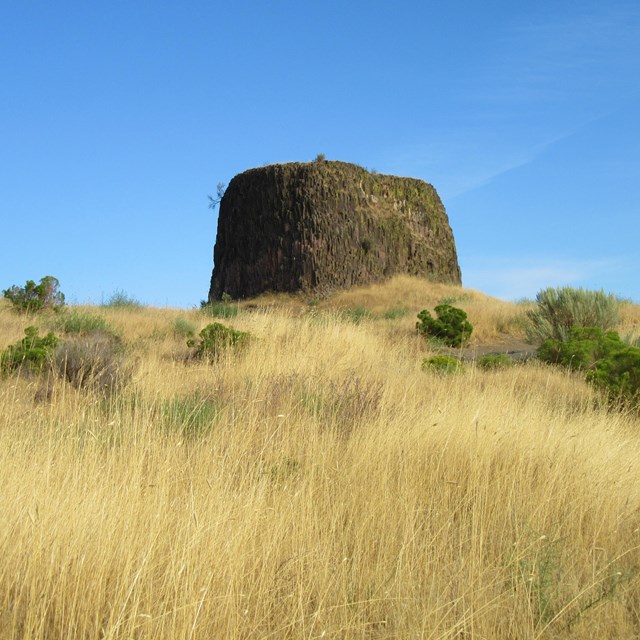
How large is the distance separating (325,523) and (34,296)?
14.6m

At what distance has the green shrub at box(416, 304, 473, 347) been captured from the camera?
596 inches

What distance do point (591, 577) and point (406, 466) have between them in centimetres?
151

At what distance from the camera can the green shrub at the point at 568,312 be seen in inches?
600

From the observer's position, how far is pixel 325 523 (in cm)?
399

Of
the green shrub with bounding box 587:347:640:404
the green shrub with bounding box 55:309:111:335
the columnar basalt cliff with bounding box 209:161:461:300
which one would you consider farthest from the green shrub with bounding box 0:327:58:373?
the columnar basalt cliff with bounding box 209:161:461:300

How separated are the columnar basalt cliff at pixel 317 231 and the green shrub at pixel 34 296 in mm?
9030

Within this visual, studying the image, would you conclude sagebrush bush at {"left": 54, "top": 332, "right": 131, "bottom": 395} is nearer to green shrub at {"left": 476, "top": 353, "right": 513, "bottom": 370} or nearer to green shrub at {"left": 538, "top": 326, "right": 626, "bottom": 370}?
green shrub at {"left": 476, "top": 353, "right": 513, "bottom": 370}

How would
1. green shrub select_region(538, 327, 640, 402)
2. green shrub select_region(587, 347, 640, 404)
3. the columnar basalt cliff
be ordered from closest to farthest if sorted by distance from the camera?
green shrub select_region(587, 347, 640, 404) < green shrub select_region(538, 327, 640, 402) < the columnar basalt cliff

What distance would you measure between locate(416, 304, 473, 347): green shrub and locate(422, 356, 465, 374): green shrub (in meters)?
4.74

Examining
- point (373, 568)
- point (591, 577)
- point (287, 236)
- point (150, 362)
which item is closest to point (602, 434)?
point (591, 577)

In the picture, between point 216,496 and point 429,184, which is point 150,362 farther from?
point 429,184

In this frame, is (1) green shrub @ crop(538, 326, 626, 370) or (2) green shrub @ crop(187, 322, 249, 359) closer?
(1) green shrub @ crop(538, 326, 626, 370)

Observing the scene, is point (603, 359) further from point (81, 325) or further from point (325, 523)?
point (81, 325)

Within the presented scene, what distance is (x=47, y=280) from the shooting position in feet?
56.0
